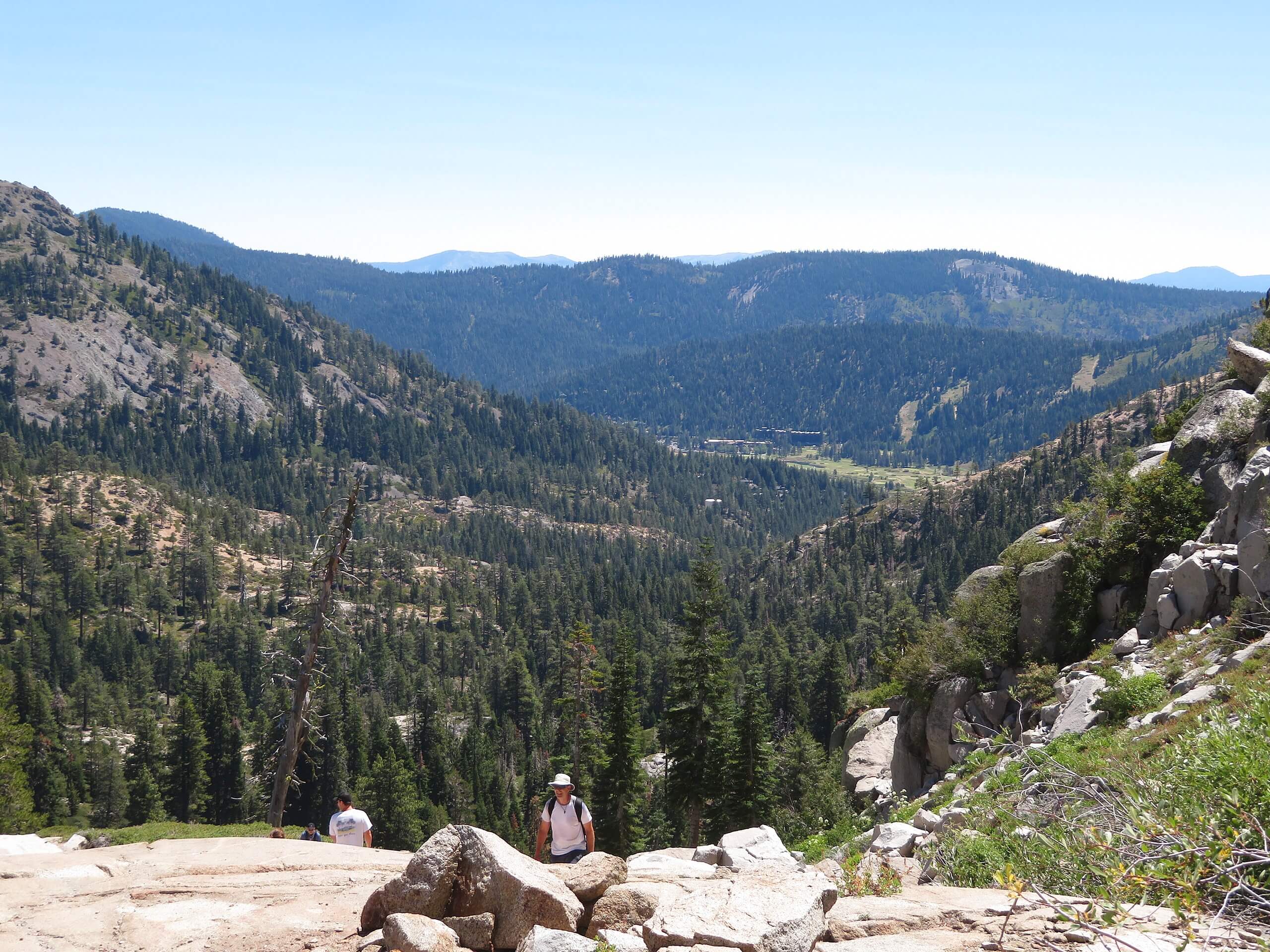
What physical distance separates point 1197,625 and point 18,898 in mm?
27482

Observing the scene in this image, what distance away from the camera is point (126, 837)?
29.4 metres

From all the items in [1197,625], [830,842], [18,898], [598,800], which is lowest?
[598,800]

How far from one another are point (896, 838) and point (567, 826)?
736 centimetres

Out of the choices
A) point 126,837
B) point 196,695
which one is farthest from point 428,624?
point 126,837

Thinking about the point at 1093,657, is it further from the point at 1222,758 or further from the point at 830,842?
the point at 1222,758

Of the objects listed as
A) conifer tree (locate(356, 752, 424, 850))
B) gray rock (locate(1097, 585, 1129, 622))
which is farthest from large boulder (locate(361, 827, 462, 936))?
conifer tree (locate(356, 752, 424, 850))

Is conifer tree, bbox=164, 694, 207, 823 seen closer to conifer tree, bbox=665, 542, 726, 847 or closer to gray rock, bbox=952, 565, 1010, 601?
conifer tree, bbox=665, 542, 726, 847

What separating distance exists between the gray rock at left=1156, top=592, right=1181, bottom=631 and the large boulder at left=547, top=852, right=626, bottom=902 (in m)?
19.6

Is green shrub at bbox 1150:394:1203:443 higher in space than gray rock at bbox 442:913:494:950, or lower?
higher

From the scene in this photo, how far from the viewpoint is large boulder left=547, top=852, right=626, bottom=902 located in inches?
482

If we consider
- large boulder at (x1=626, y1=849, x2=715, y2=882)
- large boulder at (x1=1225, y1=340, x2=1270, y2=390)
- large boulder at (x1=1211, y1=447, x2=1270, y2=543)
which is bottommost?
large boulder at (x1=626, y1=849, x2=715, y2=882)

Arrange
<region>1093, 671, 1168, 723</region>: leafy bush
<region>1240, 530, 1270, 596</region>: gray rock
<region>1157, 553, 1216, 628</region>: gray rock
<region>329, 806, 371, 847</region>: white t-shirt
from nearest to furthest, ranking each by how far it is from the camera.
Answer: <region>329, 806, 371, 847</region>: white t-shirt, <region>1093, 671, 1168, 723</region>: leafy bush, <region>1240, 530, 1270, 596</region>: gray rock, <region>1157, 553, 1216, 628</region>: gray rock

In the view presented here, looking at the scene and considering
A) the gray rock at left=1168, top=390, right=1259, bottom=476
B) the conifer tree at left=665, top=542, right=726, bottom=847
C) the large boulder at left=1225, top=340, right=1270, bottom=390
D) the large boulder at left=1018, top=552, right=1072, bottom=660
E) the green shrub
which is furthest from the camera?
the conifer tree at left=665, top=542, right=726, bottom=847

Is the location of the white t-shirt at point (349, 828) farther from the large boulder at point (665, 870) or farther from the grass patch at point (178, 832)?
the grass patch at point (178, 832)
